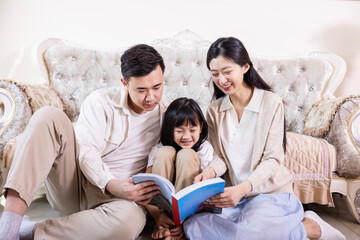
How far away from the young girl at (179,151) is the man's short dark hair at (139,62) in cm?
22

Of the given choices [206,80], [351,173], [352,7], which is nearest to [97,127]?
[206,80]

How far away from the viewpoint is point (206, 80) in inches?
79.7

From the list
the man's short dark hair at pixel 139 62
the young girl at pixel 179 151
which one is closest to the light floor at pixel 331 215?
the young girl at pixel 179 151

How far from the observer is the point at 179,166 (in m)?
1.07

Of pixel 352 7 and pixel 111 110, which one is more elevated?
pixel 352 7

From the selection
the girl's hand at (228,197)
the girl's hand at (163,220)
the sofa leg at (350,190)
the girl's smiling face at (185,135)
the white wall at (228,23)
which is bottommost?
the sofa leg at (350,190)

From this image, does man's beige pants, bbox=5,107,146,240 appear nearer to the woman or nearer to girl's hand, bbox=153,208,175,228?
girl's hand, bbox=153,208,175,228

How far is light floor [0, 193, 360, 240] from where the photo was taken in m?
1.26

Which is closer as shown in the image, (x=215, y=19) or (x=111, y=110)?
(x=111, y=110)

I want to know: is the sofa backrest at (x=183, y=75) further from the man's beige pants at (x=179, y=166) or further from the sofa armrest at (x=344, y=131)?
the man's beige pants at (x=179, y=166)

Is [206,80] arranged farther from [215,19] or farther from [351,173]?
[351,173]

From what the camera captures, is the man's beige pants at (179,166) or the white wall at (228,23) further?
the white wall at (228,23)

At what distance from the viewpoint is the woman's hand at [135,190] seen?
0.95m

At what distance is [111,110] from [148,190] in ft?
1.32
